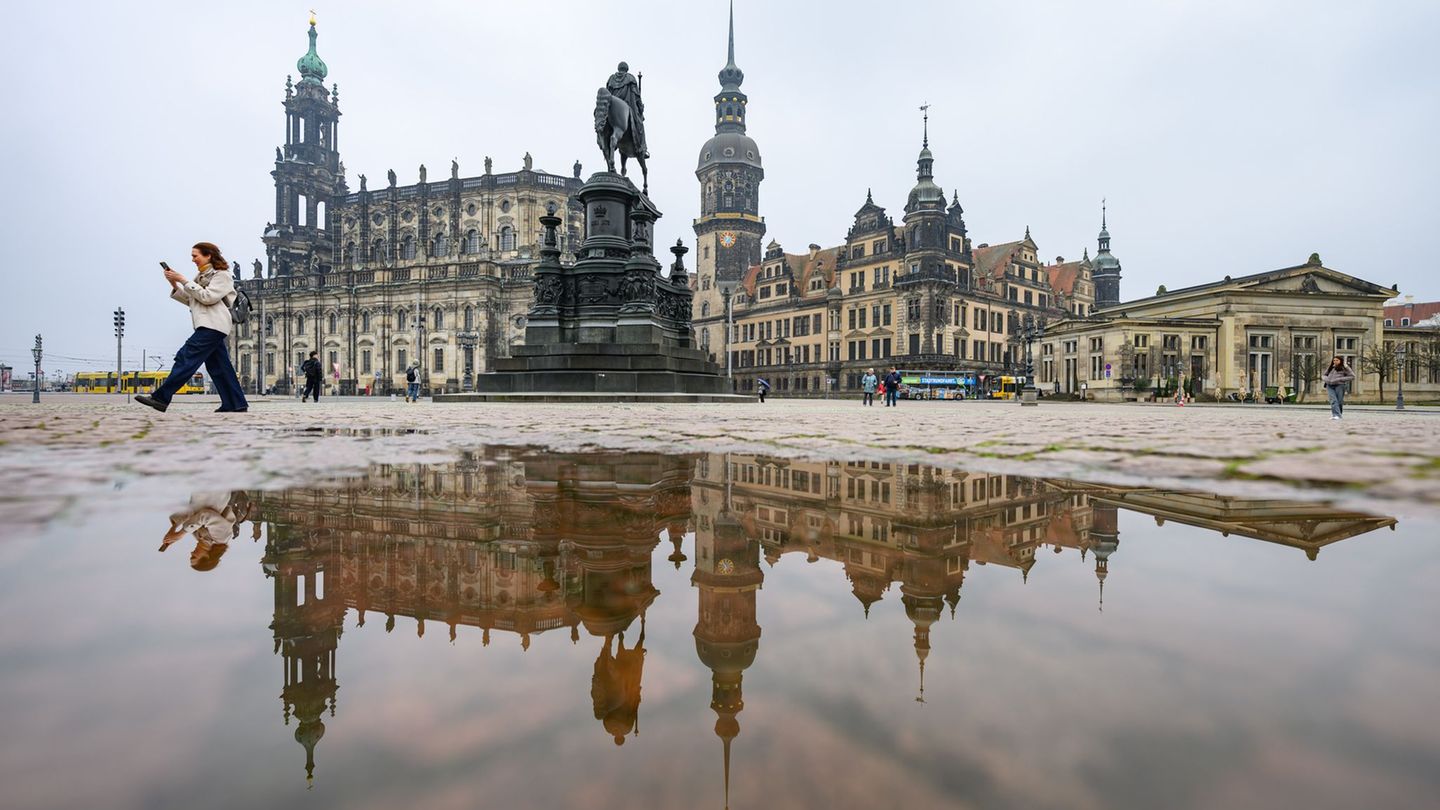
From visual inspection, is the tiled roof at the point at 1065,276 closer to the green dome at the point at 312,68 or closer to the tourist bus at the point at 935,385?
the tourist bus at the point at 935,385

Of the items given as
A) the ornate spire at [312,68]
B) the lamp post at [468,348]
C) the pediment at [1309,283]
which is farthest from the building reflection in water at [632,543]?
the ornate spire at [312,68]

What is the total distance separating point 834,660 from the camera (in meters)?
0.96

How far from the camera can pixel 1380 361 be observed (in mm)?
39625

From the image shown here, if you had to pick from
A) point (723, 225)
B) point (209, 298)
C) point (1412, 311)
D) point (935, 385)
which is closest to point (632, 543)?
point (209, 298)

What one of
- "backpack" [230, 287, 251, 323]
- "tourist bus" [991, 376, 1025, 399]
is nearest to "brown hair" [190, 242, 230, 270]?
"backpack" [230, 287, 251, 323]

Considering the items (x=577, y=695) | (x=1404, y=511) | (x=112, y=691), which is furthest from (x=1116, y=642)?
(x=1404, y=511)

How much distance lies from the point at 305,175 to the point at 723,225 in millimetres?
44385

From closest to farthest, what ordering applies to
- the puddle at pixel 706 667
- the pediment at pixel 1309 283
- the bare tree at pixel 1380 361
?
the puddle at pixel 706 667
the bare tree at pixel 1380 361
the pediment at pixel 1309 283

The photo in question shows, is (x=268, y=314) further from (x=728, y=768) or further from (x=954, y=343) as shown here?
(x=728, y=768)

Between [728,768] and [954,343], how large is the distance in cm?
4993

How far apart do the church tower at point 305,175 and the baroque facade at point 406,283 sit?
0.92ft

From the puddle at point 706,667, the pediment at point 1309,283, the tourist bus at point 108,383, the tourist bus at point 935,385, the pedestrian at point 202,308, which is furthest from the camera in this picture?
the tourist bus at point 108,383

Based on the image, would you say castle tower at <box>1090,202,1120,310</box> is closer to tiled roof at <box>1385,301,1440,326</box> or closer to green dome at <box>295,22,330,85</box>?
tiled roof at <box>1385,301,1440,326</box>

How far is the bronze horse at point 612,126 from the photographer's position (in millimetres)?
17594
